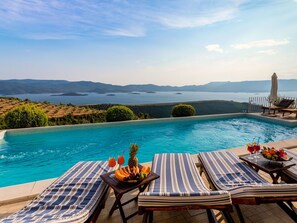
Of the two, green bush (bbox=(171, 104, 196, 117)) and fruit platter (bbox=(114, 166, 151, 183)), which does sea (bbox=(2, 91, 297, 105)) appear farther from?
fruit platter (bbox=(114, 166, 151, 183))

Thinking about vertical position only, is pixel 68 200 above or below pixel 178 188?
below

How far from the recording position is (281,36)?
23.9ft

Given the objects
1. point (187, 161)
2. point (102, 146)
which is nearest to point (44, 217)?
point (187, 161)

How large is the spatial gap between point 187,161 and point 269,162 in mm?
1244

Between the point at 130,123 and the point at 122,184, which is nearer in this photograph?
the point at 122,184

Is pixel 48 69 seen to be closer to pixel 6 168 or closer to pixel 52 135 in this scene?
pixel 52 135

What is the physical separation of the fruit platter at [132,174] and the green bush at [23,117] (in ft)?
24.1

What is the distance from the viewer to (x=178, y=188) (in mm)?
2098

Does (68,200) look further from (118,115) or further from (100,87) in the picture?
(100,87)

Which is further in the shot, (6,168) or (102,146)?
(102,146)

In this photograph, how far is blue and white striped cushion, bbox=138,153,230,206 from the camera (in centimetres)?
167

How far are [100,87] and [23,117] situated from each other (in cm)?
7863

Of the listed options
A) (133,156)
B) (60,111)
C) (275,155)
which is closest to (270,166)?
(275,155)

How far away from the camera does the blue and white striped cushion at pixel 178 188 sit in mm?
1667
